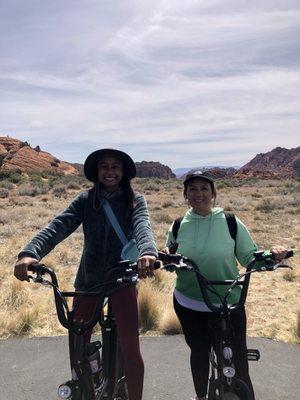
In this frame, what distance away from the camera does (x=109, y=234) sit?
3127 mm

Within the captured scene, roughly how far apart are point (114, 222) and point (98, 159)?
505 mm

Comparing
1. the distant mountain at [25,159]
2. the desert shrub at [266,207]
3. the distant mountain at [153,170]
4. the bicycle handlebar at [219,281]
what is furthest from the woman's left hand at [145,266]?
the distant mountain at [153,170]

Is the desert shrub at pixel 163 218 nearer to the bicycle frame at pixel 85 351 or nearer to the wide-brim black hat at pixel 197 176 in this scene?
the wide-brim black hat at pixel 197 176

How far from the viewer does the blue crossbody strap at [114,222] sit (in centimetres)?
309

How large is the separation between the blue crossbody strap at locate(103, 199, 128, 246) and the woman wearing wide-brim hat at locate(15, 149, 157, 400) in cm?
3

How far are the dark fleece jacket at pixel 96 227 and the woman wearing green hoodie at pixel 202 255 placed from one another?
15.0 inches

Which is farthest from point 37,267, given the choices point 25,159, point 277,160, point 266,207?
point 277,160

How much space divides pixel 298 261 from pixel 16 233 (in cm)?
854

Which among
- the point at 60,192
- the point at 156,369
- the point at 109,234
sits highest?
the point at 60,192

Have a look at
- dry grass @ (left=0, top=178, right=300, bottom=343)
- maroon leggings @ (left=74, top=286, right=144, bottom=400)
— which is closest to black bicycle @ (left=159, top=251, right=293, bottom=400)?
maroon leggings @ (left=74, top=286, right=144, bottom=400)

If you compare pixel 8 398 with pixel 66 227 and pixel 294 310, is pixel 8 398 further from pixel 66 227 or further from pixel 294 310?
pixel 294 310

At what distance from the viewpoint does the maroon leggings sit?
118 inches

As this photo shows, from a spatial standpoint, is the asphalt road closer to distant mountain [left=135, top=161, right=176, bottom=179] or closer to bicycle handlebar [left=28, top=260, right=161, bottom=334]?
bicycle handlebar [left=28, top=260, right=161, bottom=334]

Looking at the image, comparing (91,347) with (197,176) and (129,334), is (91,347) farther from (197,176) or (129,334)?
(197,176)
